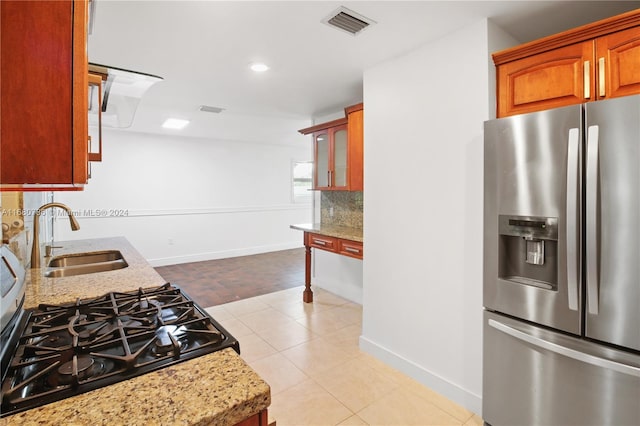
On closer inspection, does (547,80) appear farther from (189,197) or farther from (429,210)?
(189,197)

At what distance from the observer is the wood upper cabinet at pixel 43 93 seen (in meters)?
Result: 0.64

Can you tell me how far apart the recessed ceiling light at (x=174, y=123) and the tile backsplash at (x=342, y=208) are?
233cm

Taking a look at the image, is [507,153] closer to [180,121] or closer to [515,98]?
[515,98]

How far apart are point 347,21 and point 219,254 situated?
571 cm

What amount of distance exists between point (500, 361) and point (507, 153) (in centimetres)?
108

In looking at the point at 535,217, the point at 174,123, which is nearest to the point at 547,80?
the point at 535,217

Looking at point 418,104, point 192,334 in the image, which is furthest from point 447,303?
point 192,334

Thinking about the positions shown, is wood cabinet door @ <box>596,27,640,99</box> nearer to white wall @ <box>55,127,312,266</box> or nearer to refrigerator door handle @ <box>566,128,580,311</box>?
refrigerator door handle @ <box>566,128,580,311</box>

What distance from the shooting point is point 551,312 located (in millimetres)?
1575

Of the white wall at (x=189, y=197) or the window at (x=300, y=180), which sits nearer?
the white wall at (x=189, y=197)

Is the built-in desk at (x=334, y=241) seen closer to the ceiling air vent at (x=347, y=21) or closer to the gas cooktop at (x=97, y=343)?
the ceiling air vent at (x=347, y=21)

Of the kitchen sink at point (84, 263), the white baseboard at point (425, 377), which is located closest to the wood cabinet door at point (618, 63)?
the white baseboard at point (425, 377)

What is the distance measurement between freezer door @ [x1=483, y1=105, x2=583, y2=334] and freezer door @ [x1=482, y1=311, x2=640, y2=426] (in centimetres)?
9

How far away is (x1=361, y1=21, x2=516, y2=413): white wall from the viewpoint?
2021 millimetres
